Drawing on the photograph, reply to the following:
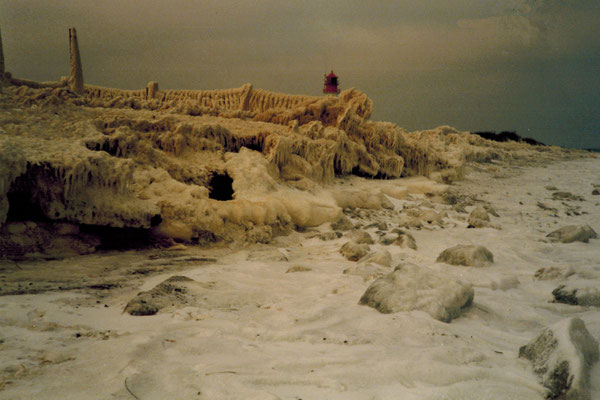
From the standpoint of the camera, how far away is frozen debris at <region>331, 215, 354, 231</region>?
506 cm

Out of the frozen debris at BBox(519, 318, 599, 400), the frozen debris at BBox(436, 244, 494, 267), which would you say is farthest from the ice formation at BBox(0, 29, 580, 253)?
the frozen debris at BBox(519, 318, 599, 400)

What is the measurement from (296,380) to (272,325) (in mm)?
655

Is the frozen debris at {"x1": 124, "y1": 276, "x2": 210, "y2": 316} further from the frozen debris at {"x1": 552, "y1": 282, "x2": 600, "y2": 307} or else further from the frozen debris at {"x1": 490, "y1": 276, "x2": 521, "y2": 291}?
the frozen debris at {"x1": 552, "y1": 282, "x2": 600, "y2": 307}

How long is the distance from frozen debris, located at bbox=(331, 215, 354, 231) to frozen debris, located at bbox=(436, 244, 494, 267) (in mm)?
1538

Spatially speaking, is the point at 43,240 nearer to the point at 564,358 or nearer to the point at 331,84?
the point at 564,358

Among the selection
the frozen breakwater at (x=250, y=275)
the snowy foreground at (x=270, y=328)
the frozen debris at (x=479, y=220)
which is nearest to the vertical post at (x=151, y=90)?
the frozen breakwater at (x=250, y=275)

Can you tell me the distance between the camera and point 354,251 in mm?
3916

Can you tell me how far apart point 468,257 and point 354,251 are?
1.05 meters

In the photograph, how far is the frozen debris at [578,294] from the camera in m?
2.55

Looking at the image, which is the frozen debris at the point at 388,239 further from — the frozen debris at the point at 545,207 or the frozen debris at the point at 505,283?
the frozen debris at the point at 545,207

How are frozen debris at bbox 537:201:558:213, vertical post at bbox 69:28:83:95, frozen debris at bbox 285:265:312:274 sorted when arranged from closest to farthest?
1. frozen debris at bbox 285:265:312:274
2. frozen debris at bbox 537:201:558:213
3. vertical post at bbox 69:28:83:95

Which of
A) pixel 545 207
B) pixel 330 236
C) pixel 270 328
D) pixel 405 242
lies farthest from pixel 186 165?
pixel 545 207

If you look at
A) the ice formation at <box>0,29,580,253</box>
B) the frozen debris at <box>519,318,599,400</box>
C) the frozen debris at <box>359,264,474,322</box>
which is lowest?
the frozen debris at <box>359,264,474,322</box>

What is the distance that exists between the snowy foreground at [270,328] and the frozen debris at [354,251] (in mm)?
94
